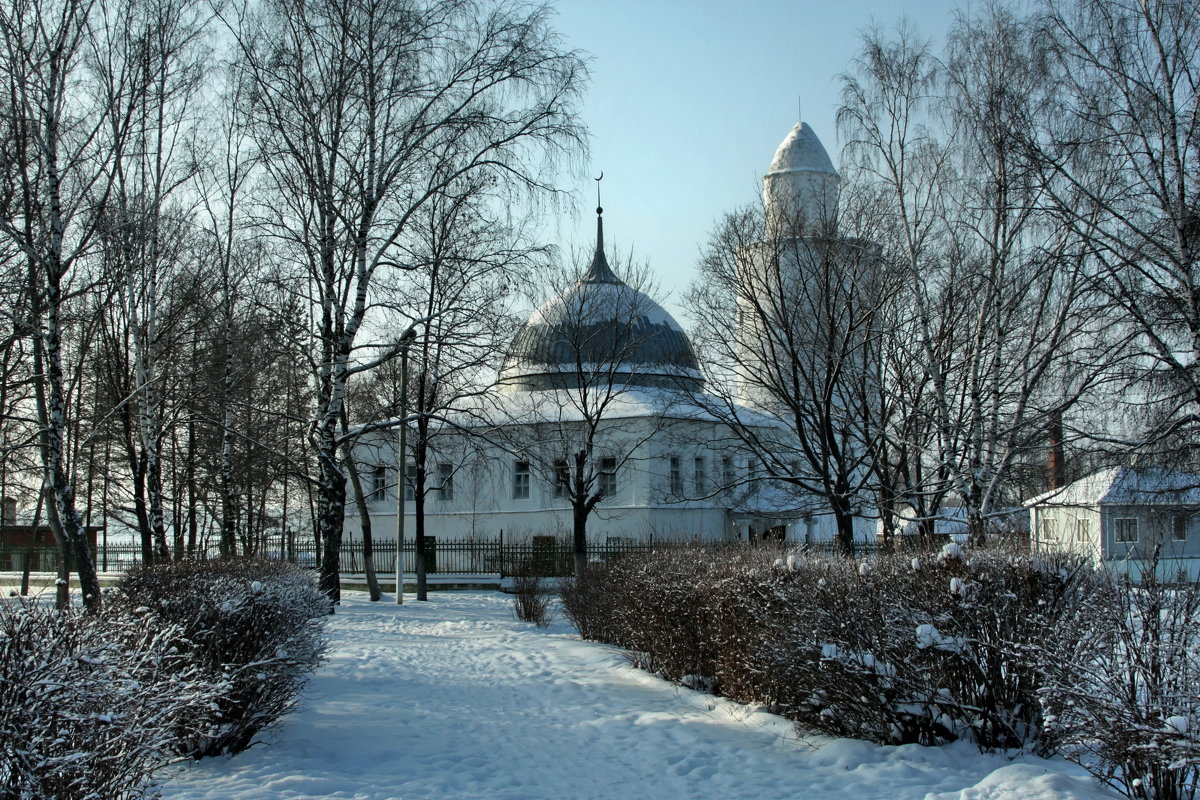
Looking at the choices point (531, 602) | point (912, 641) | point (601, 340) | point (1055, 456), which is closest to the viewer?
point (912, 641)

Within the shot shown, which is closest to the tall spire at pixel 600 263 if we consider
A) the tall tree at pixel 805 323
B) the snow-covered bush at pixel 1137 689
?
the tall tree at pixel 805 323

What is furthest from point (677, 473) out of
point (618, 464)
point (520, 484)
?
point (520, 484)

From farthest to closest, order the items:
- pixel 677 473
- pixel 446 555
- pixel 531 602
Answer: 1. pixel 677 473
2. pixel 446 555
3. pixel 531 602

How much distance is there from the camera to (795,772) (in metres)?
7.18

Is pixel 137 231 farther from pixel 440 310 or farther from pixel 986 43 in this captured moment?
pixel 986 43

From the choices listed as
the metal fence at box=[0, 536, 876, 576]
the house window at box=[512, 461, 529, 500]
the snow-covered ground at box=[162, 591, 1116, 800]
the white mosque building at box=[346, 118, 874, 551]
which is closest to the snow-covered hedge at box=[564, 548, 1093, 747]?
the snow-covered ground at box=[162, 591, 1116, 800]

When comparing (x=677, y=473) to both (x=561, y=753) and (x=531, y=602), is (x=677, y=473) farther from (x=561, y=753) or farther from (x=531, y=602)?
(x=561, y=753)

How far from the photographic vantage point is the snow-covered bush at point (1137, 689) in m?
5.20

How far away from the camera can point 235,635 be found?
7594 mm

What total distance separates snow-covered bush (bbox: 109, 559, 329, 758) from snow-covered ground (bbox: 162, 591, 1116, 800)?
0.87ft

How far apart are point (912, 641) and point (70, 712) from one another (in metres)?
5.24

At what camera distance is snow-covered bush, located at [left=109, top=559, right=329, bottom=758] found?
7.28 m

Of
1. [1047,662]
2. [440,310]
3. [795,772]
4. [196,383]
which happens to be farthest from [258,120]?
[1047,662]

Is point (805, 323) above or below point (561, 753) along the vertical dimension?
above
